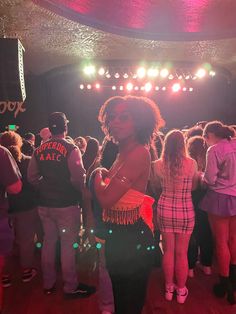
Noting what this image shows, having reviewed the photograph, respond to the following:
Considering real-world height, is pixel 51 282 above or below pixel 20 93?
below

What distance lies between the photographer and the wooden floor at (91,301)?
253cm

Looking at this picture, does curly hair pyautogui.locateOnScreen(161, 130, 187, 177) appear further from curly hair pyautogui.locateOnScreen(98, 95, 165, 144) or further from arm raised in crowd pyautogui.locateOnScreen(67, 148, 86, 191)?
curly hair pyautogui.locateOnScreen(98, 95, 165, 144)

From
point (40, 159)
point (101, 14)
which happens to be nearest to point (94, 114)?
point (101, 14)

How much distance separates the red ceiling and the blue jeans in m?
2.28

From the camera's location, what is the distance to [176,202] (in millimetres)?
2551

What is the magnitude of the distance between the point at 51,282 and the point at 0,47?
8.22 feet

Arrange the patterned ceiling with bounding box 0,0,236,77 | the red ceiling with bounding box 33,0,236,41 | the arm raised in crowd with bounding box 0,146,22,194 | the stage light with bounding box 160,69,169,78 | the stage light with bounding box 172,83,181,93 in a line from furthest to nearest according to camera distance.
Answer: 1. the stage light with bounding box 172,83,181,93
2. the stage light with bounding box 160,69,169,78
3. the patterned ceiling with bounding box 0,0,236,77
4. the red ceiling with bounding box 33,0,236,41
5. the arm raised in crowd with bounding box 0,146,22,194

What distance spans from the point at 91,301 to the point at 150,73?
5760 millimetres

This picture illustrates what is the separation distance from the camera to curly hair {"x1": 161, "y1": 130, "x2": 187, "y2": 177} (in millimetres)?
2467

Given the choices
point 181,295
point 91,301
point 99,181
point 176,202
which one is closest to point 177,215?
point 176,202

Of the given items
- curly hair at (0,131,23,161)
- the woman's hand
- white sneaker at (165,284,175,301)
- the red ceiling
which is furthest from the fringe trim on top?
the red ceiling

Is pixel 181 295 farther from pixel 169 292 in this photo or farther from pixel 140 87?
pixel 140 87

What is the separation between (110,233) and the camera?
1521 millimetres

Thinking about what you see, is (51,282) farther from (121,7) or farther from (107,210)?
(121,7)
